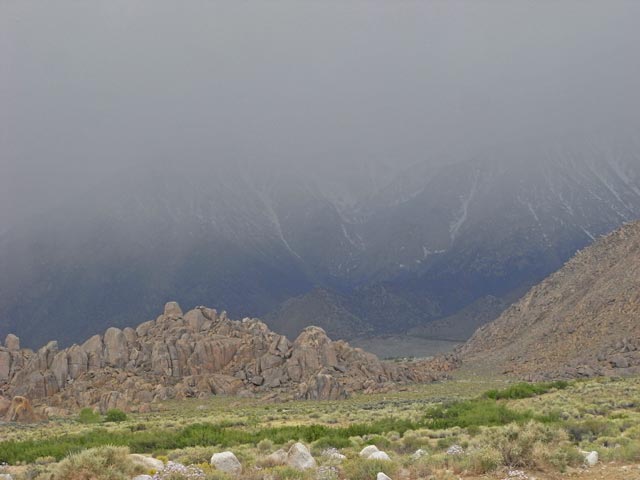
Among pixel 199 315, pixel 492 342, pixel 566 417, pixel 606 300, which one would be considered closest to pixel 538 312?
pixel 492 342

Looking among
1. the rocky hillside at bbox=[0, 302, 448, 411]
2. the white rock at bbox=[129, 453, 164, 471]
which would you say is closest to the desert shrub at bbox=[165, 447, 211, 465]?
the white rock at bbox=[129, 453, 164, 471]

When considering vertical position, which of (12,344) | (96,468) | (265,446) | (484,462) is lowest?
(265,446)

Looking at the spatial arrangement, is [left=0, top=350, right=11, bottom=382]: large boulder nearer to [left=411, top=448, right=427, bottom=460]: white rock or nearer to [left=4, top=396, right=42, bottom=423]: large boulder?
[left=4, top=396, right=42, bottom=423]: large boulder

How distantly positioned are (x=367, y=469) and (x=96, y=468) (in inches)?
255

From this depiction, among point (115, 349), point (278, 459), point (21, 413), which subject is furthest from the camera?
point (115, 349)

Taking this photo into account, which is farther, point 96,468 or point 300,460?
point 300,460

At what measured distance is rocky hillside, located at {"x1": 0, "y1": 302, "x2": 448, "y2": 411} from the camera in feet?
239

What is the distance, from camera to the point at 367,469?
15.7m

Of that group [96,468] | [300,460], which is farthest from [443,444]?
[96,468]

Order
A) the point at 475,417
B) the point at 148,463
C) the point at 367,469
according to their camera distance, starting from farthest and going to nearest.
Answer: the point at 475,417, the point at 148,463, the point at 367,469

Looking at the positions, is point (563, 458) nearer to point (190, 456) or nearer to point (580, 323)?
point (190, 456)

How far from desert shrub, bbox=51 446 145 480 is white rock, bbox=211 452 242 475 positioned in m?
1.94

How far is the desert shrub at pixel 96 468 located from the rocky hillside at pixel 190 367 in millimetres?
51736

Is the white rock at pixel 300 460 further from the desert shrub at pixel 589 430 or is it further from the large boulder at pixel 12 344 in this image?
the large boulder at pixel 12 344
